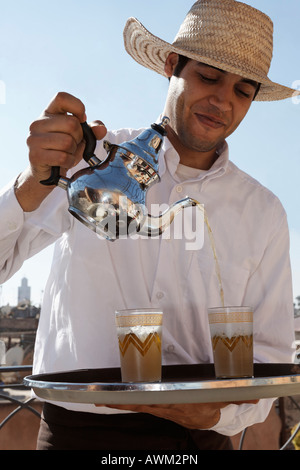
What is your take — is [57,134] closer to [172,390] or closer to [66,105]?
[66,105]

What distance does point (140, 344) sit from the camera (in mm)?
1489

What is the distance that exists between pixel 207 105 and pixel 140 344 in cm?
102

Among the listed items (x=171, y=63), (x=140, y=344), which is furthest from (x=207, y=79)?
(x=140, y=344)

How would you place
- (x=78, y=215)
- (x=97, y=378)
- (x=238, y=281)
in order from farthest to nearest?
(x=238, y=281) → (x=97, y=378) → (x=78, y=215)

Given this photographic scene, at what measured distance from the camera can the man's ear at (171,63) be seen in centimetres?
235

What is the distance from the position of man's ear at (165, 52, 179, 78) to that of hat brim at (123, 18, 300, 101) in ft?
0.10

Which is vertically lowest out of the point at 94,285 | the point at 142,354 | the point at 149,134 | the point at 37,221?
the point at 142,354

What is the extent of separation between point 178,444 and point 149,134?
3.42ft

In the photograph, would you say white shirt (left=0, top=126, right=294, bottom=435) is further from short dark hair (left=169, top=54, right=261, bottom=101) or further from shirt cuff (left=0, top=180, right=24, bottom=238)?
short dark hair (left=169, top=54, right=261, bottom=101)

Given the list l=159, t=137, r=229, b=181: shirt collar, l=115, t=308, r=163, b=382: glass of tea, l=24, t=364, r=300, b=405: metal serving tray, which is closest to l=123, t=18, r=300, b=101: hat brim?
l=159, t=137, r=229, b=181: shirt collar

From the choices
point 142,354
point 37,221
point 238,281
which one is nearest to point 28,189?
point 37,221
